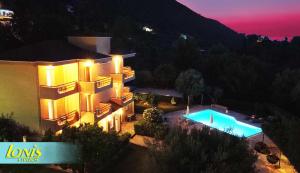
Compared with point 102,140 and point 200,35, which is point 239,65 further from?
point 200,35

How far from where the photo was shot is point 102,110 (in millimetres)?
24109

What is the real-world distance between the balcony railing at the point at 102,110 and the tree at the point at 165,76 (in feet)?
64.7

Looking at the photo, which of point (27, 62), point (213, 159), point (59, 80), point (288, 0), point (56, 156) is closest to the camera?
point (213, 159)

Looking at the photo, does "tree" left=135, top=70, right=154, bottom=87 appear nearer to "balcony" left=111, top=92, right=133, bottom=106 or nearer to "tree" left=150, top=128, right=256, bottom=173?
"balcony" left=111, top=92, right=133, bottom=106

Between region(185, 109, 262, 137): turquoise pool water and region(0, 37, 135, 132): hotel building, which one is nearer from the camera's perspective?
region(0, 37, 135, 132): hotel building

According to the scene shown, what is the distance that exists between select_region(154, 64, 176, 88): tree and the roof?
21.3 metres

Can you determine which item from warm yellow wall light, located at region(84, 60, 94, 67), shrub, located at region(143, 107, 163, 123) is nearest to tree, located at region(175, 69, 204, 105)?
shrub, located at region(143, 107, 163, 123)

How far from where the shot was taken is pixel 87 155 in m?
15.5

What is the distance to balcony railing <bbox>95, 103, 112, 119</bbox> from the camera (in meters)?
23.0

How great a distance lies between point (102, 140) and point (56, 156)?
8.81 ft

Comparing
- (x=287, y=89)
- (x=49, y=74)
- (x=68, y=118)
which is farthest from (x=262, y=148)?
(x=287, y=89)

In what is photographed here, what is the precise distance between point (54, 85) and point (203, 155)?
12920 mm

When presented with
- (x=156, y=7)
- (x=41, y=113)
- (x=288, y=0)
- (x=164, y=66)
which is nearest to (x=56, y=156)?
(x=41, y=113)

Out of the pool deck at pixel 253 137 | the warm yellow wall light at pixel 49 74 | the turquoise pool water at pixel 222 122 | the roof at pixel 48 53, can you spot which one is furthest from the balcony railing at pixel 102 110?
the turquoise pool water at pixel 222 122
